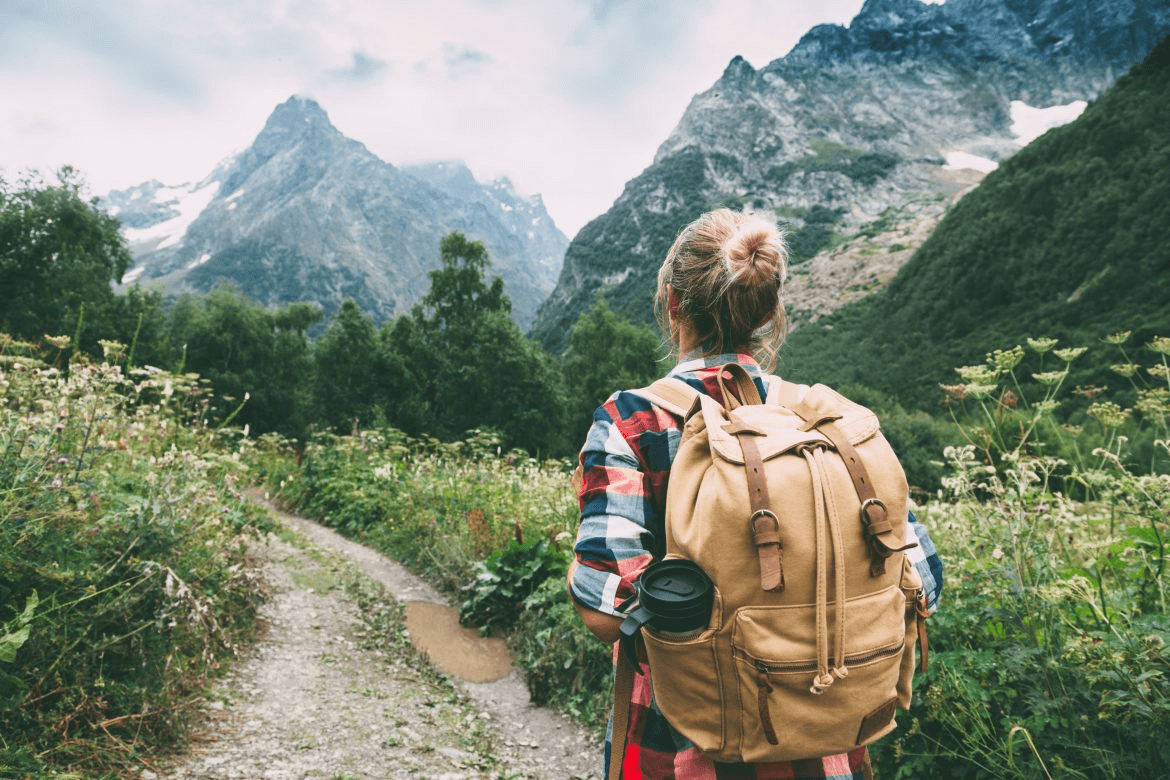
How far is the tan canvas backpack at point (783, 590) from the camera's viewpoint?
3.34ft

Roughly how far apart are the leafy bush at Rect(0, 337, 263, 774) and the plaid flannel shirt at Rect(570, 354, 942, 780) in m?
2.18

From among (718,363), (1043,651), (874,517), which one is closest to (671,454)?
(718,363)

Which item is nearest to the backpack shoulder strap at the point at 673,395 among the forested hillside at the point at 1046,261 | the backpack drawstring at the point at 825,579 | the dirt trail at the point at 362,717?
the backpack drawstring at the point at 825,579

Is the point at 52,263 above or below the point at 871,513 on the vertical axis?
above

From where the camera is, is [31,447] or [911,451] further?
[911,451]

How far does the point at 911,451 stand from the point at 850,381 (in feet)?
151

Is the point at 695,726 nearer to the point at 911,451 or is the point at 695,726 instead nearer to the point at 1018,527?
the point at 1018,527

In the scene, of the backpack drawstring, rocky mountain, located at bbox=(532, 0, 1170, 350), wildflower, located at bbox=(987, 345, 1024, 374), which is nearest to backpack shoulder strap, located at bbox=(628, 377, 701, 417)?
the backpack drawstring

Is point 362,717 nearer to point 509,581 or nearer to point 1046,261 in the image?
point 509,581

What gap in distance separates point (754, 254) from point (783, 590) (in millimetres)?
821

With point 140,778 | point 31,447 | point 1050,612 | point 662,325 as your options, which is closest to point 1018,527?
point 1050,612

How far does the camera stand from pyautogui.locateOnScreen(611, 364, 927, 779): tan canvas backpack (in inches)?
40.0

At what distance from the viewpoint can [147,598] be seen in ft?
9.64

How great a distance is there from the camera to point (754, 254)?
1.42 metres
